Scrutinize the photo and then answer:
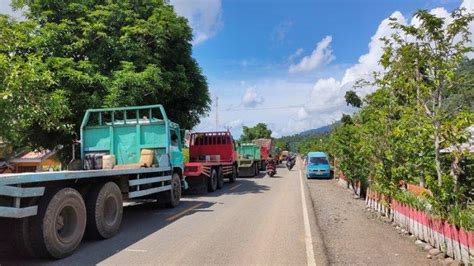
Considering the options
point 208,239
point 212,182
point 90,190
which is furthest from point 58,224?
point 212,182

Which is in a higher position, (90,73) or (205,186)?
(90,73)

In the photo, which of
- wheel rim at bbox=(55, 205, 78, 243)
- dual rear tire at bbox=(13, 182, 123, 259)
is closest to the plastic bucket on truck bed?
dual rear tire at bbox=(13, 182, 123, 259)

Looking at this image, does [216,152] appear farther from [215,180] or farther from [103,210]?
[103,210]

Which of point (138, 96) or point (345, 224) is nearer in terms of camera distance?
point (345, 224)

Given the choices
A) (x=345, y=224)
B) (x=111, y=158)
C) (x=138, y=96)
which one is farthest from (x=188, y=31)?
(x=345, y=224)

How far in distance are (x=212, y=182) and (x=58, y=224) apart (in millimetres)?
12592

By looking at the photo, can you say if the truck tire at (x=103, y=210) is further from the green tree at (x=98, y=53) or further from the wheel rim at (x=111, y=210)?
the green tree at (x=98, y=53)

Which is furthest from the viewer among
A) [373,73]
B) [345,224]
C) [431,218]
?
[373,73]

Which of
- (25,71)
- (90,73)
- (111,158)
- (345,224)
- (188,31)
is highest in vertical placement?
(188,31)

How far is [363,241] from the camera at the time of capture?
838cm

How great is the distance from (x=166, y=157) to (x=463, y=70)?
834 centimetres

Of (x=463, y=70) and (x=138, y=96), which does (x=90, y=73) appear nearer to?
(x=138, y=96)

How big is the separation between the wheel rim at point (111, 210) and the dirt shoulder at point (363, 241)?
4369 millimetres

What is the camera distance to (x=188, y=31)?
743 inches
